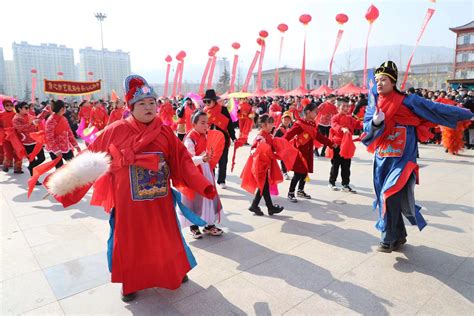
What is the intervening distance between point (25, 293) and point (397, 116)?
3.77m

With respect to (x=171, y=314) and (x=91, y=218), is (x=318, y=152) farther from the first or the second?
(x=171, y=314)

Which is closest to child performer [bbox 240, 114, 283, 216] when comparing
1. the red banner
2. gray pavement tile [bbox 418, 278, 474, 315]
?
gray pavement tile [bbox 418, 278, 474, 315]

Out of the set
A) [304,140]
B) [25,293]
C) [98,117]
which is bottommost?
[25,293]

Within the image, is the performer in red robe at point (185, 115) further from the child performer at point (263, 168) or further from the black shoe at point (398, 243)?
the black shoe at point (398, 243)

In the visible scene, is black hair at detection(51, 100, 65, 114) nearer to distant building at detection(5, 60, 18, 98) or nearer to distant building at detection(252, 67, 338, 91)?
distant building at detection(5, 60, 18, 98)

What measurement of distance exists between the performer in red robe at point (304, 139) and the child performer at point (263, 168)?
71 cm

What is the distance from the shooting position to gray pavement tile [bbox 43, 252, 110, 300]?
2770 millimetres

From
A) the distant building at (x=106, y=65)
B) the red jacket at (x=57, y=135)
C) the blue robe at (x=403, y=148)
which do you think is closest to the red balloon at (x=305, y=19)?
the red jacket at (x=57, y=135)

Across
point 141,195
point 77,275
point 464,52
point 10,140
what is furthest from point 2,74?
point 464,52

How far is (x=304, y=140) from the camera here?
204 inches

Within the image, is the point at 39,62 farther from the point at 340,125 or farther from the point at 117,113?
the point at 340,125

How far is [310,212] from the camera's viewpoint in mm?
4652

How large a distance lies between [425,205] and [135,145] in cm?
437

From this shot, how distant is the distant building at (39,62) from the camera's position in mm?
54875
